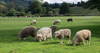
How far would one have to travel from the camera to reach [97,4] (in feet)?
95.0

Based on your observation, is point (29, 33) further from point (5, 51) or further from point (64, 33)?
point (5, 51)

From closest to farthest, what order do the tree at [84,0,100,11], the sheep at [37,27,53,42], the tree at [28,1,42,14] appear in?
the sheep at [37,27,53,42] < the tree at [84,0,100,11] < the tree at [28,1,42,14]

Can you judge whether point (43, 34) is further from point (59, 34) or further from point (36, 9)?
point (36, 9)

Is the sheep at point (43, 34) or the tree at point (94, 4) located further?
the tree at point (94, 4)

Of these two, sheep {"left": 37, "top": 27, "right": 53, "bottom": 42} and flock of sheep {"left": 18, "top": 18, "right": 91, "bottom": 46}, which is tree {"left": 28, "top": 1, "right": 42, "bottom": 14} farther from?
sheep {"left": 37, "top": 27, "right": 53, "bottom": 42}

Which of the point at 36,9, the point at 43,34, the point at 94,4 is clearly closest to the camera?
the point at 43,34

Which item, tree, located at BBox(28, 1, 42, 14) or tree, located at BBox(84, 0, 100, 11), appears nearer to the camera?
tree, located at BBox(84, 0, 100, 11)

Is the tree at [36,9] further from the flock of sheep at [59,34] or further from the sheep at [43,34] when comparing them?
the sheep at [43,34]

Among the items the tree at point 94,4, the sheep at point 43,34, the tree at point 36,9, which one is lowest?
the tree at point 36,9

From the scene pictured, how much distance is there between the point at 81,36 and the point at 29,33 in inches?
262

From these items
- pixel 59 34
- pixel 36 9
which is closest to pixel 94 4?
pixel 59 34

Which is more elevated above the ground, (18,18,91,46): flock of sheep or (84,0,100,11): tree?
(84,0,100,11): tree

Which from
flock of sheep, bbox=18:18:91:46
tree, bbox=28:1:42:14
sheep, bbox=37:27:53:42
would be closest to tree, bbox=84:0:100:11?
flock of sheep, bbox=18:18:91:46

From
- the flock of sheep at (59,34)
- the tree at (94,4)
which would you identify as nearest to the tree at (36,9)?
the tree at (94,4)
